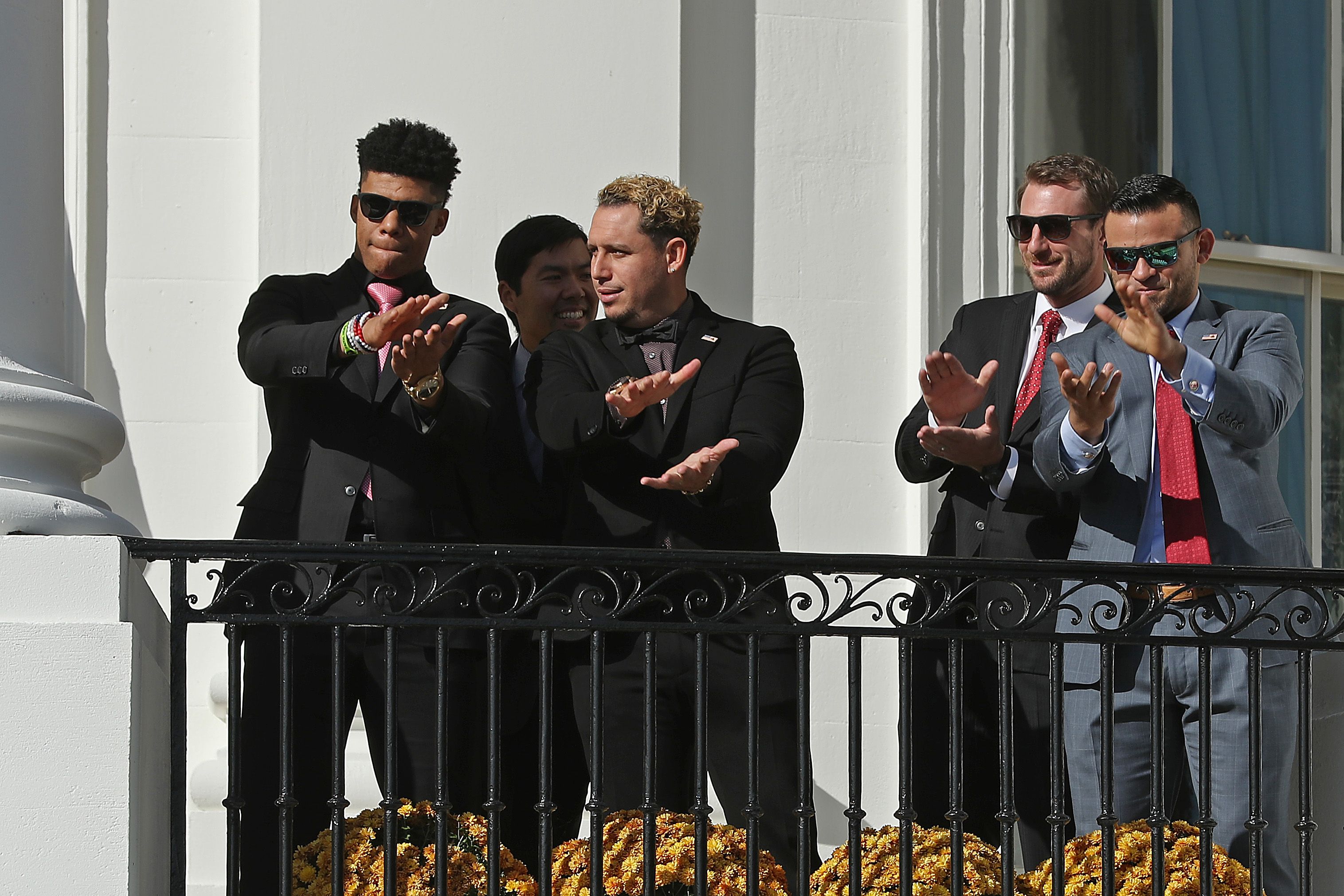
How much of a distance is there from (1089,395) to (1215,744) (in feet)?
2.95

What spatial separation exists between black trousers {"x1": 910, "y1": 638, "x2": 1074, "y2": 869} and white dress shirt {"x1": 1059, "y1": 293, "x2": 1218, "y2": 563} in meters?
0.43

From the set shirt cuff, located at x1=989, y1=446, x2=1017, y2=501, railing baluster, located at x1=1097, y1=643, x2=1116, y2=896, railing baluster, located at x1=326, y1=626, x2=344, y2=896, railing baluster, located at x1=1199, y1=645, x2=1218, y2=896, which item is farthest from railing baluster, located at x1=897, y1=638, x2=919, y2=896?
railing baluster, located at x1=326, y1=626, x2=344, y2=896

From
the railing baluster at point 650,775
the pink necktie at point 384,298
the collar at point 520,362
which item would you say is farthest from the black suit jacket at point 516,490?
the railing baluster at point 650,775

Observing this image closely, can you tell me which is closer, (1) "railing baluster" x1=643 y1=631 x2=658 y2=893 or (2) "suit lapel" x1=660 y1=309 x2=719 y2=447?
(1) "railing baluster" x1=643 y1=631 x2=658 y2=893

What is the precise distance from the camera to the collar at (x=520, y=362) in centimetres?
494

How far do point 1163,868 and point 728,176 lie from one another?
3087 millimetres

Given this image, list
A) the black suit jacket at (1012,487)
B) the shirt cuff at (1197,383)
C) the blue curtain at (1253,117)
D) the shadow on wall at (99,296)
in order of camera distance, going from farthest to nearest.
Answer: the blue curtain at (1253,117)
the shadow on wall at (99,296)
the black suit jacket at (1012,487)
the shirt cuff at (1197,383)

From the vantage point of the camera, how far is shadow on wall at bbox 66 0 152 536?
19.4 feet

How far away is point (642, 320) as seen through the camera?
4641mm

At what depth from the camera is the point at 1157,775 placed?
154 inches

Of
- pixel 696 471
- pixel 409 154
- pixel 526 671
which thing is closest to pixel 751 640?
pixel 696 471

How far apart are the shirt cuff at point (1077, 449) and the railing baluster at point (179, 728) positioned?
2.04m

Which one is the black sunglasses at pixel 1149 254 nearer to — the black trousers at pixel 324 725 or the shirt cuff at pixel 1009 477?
the shirt cuff at pixel 1009 477

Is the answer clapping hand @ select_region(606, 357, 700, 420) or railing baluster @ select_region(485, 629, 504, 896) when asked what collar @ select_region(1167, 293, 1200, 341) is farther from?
railing baluster @ select_region(485, 629, 504, 896)
